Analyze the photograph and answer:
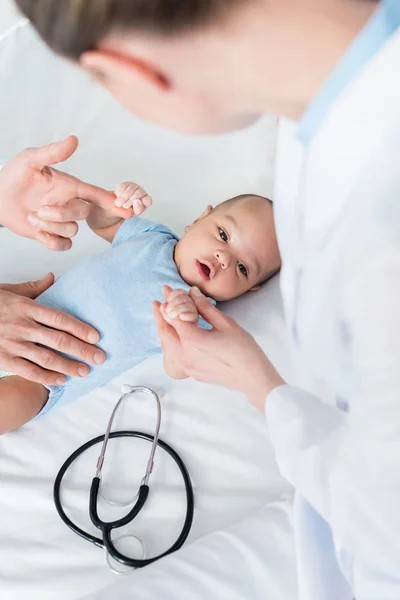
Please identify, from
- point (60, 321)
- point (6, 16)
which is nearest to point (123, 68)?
point (60, 321)

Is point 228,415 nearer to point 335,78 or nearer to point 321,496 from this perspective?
point 321,496

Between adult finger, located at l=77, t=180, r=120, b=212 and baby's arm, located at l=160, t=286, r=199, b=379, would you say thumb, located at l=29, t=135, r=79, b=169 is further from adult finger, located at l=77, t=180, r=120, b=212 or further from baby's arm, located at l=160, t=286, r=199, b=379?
baby's arm, located at l=160, t=286, r=199, b=379

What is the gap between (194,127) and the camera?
22.3 inches

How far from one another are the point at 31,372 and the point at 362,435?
0.73 metres

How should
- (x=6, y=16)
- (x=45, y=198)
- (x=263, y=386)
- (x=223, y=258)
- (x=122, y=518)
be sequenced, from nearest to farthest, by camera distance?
(x=263, y=386)
(x=122, y=518)
(x=45, y=198)
(x=223, y=258)
(x=6, y=16)

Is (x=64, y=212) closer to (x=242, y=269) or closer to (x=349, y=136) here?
(x=242, y=269)

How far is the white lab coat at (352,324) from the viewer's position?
46 cm

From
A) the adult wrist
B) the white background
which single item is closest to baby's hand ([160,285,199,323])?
the adult wrist

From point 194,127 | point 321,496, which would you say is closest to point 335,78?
point 194,127

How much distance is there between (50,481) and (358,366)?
2.55ft

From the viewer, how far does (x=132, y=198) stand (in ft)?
3.38

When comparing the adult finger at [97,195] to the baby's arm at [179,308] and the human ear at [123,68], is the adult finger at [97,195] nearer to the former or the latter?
the baby's arm at [179,308]

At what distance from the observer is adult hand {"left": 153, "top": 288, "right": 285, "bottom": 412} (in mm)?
738

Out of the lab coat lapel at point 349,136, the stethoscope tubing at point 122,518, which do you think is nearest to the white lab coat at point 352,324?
the lab coat lapel at point 349,136
